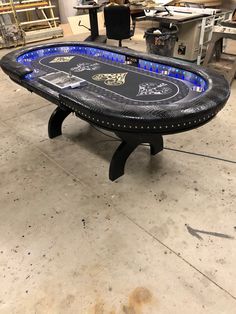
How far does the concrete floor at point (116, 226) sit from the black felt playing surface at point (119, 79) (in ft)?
2.10

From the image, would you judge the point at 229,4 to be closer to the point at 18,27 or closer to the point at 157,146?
the point at 18,27

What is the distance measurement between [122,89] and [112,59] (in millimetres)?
805

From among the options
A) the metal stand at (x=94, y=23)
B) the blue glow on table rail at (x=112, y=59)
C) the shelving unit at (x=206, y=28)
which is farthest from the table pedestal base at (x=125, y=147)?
the metal stand at (x=94, y=23)

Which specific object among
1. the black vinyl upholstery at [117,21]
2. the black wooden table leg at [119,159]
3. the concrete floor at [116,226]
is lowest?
the concrete floor at [116,226]

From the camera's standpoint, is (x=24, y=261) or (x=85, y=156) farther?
(x=85, y=156)

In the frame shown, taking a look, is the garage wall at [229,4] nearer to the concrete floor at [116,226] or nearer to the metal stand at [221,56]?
the metal stand at [221,56]

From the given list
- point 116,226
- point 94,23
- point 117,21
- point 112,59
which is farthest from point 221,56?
point 116,226

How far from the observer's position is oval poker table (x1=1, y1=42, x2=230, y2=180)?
1539 millimetres

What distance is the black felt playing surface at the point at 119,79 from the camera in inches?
74.2

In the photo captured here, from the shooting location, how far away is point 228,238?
Result: 166 centimetres

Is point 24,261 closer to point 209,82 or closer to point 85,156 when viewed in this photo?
point 85,156

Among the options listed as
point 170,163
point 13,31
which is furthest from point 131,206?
point 13,31

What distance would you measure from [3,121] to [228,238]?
257 cm

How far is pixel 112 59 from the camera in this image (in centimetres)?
265
